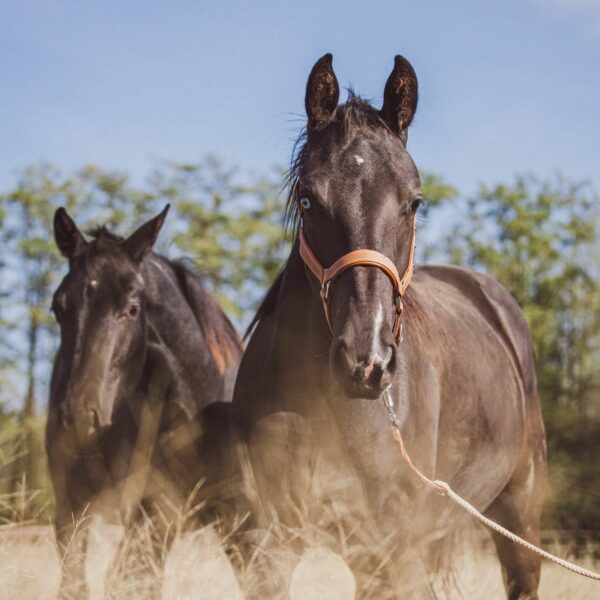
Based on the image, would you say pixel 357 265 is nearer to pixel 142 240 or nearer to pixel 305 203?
pixel 305 203

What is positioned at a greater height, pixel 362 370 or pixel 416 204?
pixel 416 204

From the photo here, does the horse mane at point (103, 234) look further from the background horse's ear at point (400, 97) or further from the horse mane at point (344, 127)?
the background horse's ear at point (400, 97)

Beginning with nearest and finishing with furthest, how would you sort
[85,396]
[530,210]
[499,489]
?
[85,396] → [499,489] → [530,210]

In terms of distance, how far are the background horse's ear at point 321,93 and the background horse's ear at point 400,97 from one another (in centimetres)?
21

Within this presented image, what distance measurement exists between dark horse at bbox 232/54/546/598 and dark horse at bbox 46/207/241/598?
3.49 ft

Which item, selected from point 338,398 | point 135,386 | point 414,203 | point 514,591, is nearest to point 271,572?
point 338,398

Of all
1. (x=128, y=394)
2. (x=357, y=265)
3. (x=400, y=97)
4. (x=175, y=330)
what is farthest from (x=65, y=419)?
(x=400, y=97)

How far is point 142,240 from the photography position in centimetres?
483

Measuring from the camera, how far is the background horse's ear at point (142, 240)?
4789 millimetres

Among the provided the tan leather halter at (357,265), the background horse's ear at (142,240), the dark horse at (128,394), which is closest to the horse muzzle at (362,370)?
the tan leather halter at (357,265)

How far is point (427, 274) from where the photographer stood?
5.43 metres

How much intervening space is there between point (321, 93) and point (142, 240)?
1.96 meters

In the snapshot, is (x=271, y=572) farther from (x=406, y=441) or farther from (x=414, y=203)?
(x=414, y=203)

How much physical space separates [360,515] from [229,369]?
221cm
